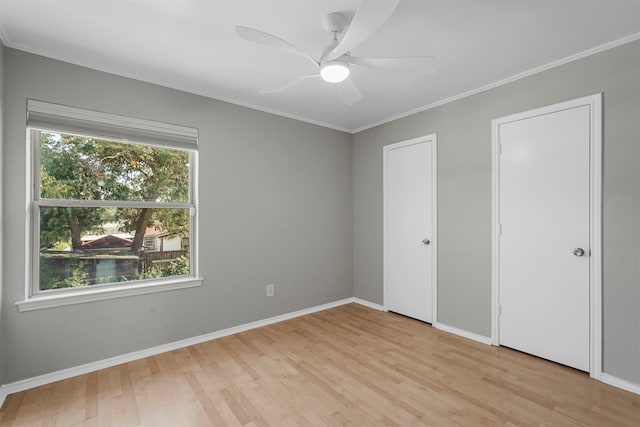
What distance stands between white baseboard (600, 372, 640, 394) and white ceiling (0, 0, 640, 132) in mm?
2447

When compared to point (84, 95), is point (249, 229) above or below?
below


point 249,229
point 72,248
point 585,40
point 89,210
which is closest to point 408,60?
point 585,40

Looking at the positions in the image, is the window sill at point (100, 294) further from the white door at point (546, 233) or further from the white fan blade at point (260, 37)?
the white door at point (546, 233)

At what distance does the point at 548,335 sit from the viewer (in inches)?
101

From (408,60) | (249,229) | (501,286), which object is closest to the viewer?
(408,60)

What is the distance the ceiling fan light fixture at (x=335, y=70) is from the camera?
1927 millimetres

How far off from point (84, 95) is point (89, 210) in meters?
0.94

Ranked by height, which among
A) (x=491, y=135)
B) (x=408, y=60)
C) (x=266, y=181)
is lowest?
(x=266, y=181)

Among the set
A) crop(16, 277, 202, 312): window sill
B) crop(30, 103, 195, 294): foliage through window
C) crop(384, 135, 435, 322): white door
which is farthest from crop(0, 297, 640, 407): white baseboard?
crop(30, 103, 195, 294): foliage through window

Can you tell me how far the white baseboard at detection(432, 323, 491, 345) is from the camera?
9.69ft

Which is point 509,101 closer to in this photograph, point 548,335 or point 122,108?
point 548,335

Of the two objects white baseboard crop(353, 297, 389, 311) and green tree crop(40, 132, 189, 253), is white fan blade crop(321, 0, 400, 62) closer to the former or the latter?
green tree crop(40, 132, 189, 253)

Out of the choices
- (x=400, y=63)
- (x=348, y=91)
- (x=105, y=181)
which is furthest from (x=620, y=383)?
(x=105, y=181)

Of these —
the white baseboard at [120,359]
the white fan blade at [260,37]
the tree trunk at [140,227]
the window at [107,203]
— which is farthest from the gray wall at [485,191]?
the tree trunk at [140,227]
